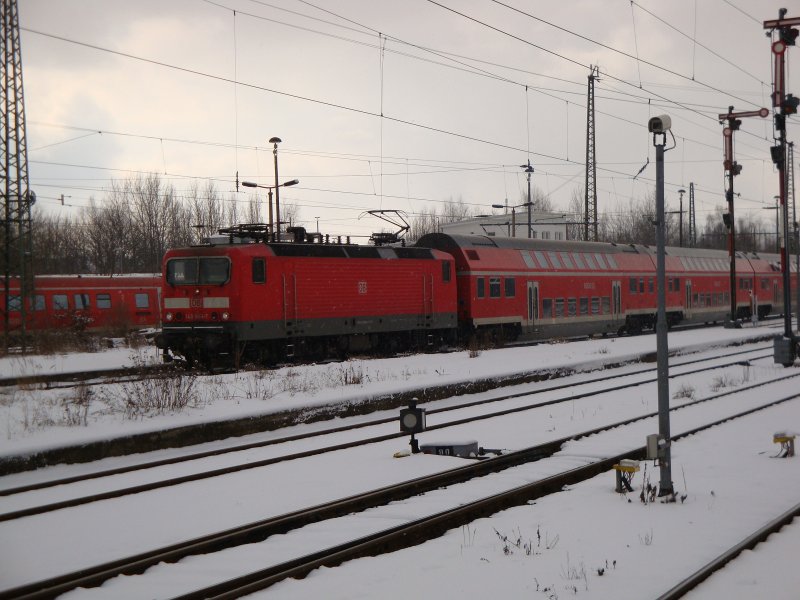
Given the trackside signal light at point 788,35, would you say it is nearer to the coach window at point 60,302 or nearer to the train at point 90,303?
the train at point 90,303

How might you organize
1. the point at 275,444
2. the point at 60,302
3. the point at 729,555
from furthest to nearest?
the point at 60,302
the point at 275,444
the point at 729,555

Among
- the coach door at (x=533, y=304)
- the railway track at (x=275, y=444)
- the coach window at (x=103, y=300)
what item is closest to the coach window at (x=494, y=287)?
the coach door at (x=533, y=304)

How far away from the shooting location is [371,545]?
6801 millimetres

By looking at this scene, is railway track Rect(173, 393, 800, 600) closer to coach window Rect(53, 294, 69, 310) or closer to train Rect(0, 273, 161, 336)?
train Rect(0, 273, 161, 336)

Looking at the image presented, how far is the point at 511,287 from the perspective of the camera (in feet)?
89.6

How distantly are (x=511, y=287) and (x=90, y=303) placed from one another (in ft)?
66.5

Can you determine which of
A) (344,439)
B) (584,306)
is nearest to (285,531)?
(344,439)

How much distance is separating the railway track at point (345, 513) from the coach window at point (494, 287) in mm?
15910

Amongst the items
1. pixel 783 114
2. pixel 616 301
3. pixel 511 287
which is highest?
pixel 783 114

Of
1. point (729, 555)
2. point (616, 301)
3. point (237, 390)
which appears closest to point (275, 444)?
point (237, 390)

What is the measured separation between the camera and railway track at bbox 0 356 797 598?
237 inches

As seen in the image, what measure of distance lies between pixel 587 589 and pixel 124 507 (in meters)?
5.02

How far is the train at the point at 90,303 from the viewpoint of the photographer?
108 ft

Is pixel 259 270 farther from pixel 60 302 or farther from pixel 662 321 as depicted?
pixel 60 302
